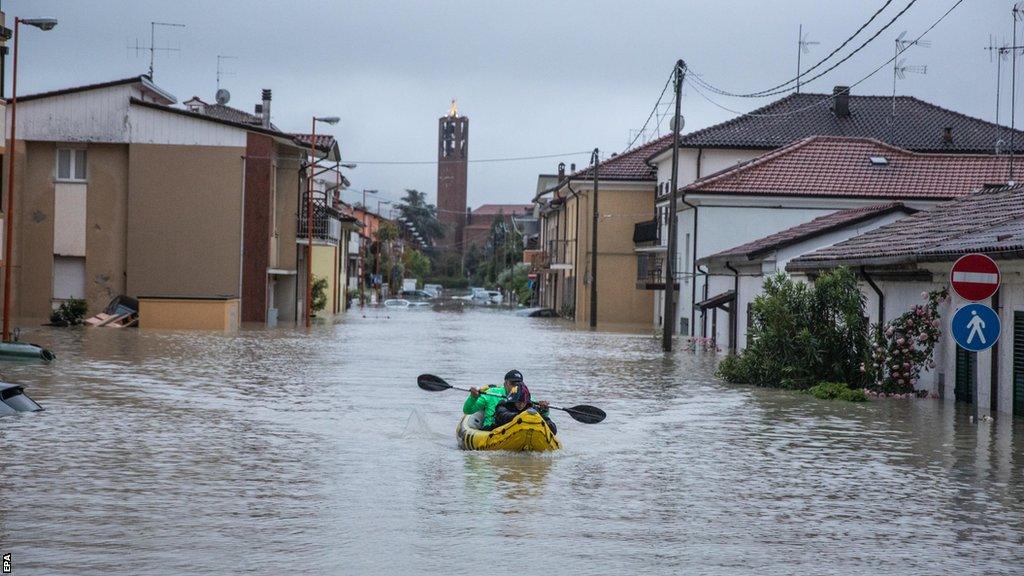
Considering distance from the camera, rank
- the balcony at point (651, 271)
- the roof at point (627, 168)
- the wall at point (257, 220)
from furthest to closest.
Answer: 1. the roof at point (627, 168)
2. the balcony at point (651, 271)
3. the wall at point (257, 220)

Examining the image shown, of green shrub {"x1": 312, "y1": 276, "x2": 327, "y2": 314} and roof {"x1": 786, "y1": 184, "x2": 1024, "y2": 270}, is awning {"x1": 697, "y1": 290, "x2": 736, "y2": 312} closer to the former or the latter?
roof {"x1": 786, "y1": 184, "x2": 1024, "y2": 270}

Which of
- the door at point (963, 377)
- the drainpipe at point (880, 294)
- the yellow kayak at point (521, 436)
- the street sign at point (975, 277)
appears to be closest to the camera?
the yellow kayak at point (521, 436)

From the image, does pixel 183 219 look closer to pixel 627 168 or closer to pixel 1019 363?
pixel 627 168

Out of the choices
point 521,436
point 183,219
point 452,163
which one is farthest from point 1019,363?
point 452,163

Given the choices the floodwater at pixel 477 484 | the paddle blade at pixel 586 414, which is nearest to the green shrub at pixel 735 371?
the floodwater at pixel 477 484

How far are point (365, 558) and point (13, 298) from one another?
40868 millimetres

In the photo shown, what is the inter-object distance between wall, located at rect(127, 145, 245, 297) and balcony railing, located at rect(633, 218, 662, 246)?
76.1 ft

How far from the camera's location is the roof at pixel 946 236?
20417 mm

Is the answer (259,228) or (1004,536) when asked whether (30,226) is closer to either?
(259,228)

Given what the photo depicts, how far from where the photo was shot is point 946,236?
23484 millimetres

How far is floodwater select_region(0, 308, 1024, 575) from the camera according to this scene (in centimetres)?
948

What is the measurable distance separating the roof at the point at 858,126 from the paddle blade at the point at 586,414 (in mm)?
43544

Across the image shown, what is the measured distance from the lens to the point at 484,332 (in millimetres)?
52469

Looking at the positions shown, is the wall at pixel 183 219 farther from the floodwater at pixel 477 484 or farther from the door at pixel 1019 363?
the door at pixel 1019 363
